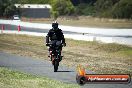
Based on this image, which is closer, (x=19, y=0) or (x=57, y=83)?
(x=57, y=83)

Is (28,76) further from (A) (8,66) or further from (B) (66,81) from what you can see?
(A) (8,66)

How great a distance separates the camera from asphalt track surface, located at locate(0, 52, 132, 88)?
46.4 feet

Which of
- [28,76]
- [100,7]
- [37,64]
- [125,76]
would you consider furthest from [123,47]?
[100,7]

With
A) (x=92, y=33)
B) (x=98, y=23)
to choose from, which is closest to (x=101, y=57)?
(x=92, y=33)

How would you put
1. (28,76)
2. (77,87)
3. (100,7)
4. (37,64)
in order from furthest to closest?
(100,7), (37,64), (28,76), (77,87)

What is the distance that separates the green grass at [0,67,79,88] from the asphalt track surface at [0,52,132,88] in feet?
2.07

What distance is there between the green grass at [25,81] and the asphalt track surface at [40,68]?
2.07 feet

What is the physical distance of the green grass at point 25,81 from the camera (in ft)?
42.2

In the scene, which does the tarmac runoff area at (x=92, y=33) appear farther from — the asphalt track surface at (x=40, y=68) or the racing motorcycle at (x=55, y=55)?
the racing motorcycle at (x=55, y=55)

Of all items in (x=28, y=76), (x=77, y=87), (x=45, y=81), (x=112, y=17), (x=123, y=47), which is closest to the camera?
(x=77, y=87)

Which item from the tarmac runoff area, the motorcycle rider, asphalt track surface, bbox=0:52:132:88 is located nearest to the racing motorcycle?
the motorcycle rider

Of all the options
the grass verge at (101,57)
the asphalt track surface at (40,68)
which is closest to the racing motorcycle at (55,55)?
the asphalt track surface at (40,68)

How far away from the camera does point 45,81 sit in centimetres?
1373

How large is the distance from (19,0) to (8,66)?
144840 millimetres
